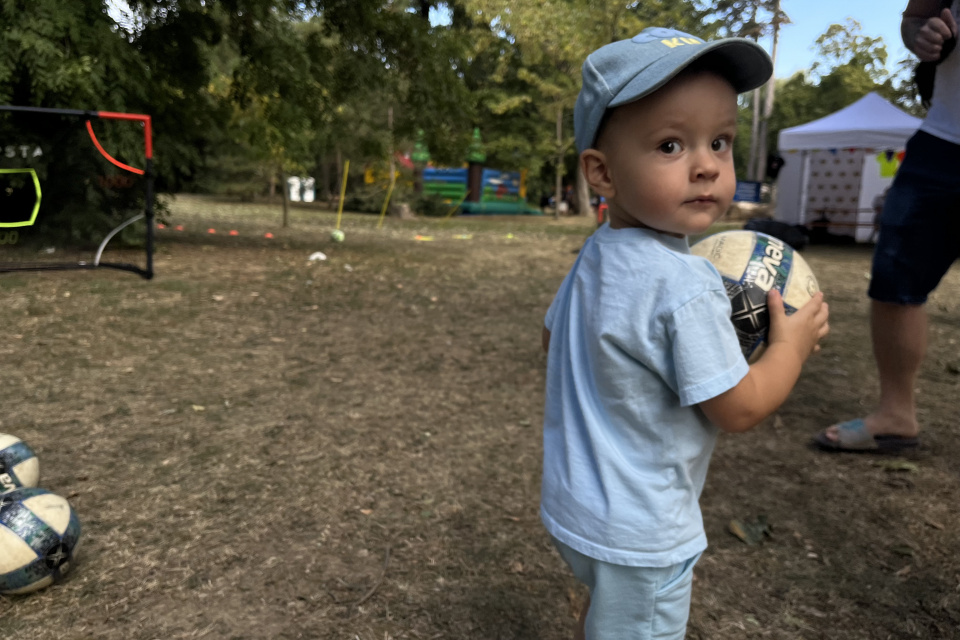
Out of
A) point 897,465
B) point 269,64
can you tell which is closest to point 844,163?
point 269,64

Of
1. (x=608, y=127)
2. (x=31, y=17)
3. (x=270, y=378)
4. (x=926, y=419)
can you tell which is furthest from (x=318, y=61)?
(x=608, y=127)

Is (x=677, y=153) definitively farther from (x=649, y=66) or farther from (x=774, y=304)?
(x=774, y=304)

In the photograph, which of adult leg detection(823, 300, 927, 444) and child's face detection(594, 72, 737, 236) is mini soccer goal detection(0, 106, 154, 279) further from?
child's face detection(594, 72, 737, 236)

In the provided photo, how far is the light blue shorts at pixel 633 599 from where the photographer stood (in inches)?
58.7

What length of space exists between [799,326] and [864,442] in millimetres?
2350

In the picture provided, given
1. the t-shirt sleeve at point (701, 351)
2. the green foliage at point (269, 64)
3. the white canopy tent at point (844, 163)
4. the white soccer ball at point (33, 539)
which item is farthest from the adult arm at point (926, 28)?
the white canopy tent at point (844, 163)

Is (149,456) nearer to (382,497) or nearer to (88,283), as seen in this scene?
(382,497)

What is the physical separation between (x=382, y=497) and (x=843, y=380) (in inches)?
131

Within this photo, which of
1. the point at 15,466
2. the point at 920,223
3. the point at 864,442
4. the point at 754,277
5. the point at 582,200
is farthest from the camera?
the point at 582,200

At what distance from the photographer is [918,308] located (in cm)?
331

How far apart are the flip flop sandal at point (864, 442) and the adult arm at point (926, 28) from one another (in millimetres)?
1667

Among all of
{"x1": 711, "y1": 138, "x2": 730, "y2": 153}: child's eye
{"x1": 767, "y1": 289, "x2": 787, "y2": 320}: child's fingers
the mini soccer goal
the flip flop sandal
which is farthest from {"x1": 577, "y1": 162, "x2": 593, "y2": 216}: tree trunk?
{"x1": 711, "y1": 138, "x2": 730, "y2": 153}: child's eye

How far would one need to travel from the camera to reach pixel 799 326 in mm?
1587

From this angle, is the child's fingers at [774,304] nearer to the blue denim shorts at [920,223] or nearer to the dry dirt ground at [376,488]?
the dry dirt ground at [376,488]
